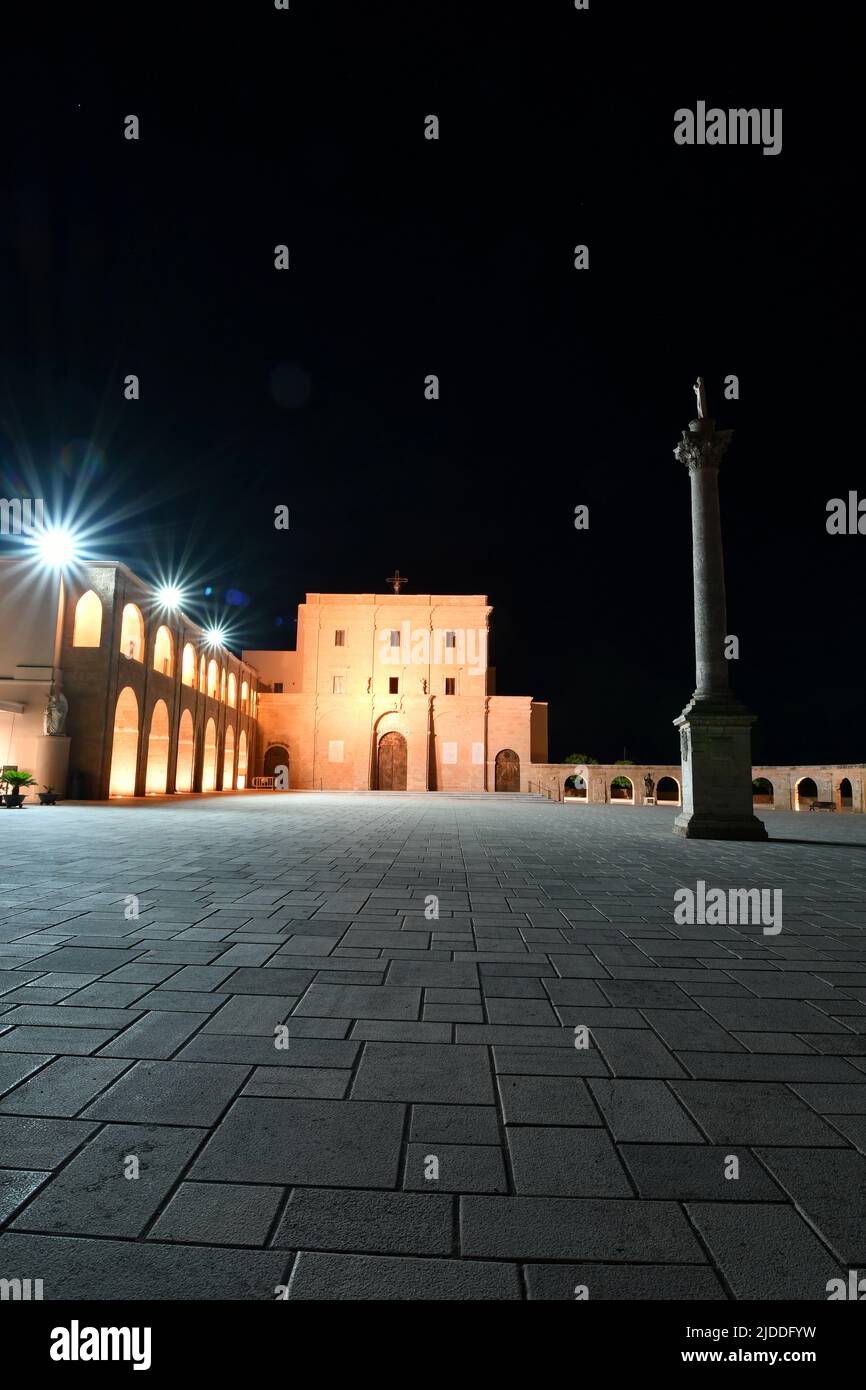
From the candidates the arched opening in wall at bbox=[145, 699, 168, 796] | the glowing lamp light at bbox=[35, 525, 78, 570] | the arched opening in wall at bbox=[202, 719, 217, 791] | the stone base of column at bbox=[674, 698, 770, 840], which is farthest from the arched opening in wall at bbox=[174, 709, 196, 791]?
the stone base of column at bbox=[674, 698, 770, 840]

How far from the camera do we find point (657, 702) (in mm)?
73062

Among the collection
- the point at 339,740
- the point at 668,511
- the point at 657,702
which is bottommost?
the point at 339,740

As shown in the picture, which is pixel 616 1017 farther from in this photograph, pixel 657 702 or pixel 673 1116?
pixel 657 702

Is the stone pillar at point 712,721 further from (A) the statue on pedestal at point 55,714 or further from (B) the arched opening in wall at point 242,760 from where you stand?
(B) the arched opening in wall at point 242,760

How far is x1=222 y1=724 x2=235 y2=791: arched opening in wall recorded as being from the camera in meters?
34.3

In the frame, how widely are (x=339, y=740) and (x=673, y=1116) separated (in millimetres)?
40745

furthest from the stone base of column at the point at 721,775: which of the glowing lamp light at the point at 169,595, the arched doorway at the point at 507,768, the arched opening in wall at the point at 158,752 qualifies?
the arched doorway at the point at 507,768

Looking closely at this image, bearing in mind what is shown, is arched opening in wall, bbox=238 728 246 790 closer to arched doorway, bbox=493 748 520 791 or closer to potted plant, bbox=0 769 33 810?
arched doorway, bbox=493 748 520 791

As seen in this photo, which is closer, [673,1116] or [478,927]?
[673,1116]

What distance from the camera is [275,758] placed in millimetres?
42844

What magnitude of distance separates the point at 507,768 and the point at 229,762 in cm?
1620

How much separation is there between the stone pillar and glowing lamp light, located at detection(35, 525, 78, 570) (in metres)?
16.6
